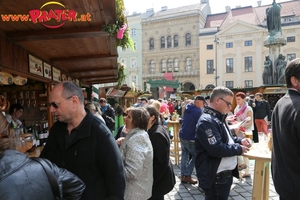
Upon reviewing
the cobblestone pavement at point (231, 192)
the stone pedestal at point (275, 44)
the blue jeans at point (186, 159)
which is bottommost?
the cobblestone pavement at point (231, 192)

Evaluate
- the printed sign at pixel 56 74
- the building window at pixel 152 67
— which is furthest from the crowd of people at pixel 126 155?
the building window at pixel 152 67

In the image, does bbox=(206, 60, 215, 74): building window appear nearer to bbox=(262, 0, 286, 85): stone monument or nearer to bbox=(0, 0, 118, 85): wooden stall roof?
bbox=(262, 0, 286, 85): stone monument

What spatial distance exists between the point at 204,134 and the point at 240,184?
3078 millimetres

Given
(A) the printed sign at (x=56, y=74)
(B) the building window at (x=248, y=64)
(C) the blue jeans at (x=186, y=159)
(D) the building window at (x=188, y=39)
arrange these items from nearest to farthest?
(C) the blue jeans at (x=186, y=159), (A) the printed sign at (x=56, y=74), (B) the building window at (x=248, y=64), (D) the building window at (x=188, y=39)

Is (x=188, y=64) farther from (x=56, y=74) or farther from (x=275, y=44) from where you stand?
(x=56, y=74)

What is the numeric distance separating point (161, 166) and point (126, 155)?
0.65m

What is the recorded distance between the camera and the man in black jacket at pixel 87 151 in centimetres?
180

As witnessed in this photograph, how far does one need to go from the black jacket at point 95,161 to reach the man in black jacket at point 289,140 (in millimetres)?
1272

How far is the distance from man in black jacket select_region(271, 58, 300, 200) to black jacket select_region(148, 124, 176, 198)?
4.05 feet

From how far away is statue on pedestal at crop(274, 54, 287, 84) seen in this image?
19188mm

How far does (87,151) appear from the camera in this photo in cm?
181

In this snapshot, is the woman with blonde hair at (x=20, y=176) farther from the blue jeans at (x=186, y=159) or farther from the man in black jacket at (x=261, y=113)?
the man in black jacket at (x=261, y=113)

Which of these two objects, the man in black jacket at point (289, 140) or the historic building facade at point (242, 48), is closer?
the man in black jacket at point (289, 140)

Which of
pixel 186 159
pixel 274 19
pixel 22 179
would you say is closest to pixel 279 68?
pixel 274 19
